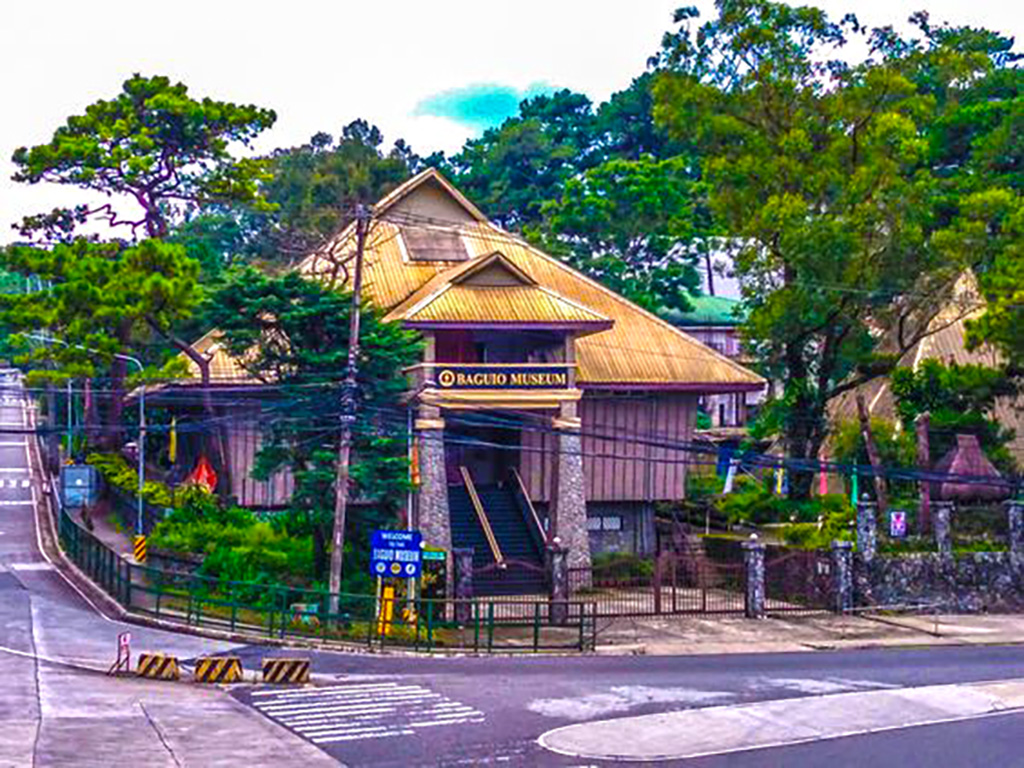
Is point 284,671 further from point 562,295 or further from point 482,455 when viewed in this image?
point 562,295

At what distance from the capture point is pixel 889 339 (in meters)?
60.7

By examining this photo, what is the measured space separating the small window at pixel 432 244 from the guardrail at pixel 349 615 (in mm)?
15974

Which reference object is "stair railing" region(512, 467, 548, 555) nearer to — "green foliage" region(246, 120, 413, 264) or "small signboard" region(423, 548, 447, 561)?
"small signboard" region(423, 548, 447, 561)

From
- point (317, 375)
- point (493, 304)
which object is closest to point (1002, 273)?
point (493, 304)

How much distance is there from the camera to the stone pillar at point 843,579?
42.4m

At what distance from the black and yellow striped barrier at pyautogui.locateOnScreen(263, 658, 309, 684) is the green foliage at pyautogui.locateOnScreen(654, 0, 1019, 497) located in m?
26.1

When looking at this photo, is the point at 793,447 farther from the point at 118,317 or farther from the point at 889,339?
the point at 118,317

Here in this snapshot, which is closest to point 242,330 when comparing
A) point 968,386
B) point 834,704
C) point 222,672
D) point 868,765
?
point 222,672

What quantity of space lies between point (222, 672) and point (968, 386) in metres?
33.1

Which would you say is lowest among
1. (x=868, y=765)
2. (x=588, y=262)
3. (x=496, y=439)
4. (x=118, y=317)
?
(x=868, y=765)

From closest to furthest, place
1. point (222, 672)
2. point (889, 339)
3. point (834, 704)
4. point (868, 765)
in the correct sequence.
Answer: point (868, 765)
point (834, 704)
point (222, 672)
point (889, 339)

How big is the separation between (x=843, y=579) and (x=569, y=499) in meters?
9.01

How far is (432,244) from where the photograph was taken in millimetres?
52688

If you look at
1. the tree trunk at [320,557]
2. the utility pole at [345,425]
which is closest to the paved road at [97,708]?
the utility pole at [345,425]
